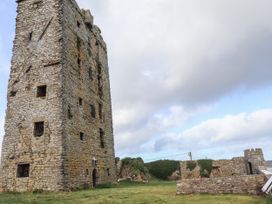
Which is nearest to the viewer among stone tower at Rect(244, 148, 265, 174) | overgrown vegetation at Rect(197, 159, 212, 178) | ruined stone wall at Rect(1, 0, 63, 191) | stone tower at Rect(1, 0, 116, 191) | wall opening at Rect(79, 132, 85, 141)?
ruined stone wall at Rect(1, 0, 63, 191)

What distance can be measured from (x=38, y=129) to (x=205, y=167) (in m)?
17.5

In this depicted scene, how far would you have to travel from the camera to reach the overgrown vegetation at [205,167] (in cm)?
2853

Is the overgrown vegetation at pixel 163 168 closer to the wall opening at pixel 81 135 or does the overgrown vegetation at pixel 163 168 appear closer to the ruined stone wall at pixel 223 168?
the ruined stone wall at pixel 223 168

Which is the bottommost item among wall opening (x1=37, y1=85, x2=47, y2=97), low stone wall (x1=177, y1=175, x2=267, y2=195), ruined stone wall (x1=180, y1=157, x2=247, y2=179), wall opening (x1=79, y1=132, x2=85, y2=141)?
low stone wall (x1=177, y1=175, x2=267, y2=195)

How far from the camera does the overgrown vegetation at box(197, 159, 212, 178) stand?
93.6 ft

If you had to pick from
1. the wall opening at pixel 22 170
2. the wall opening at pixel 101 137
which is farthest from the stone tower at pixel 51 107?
the wall opening at pixel 101 137

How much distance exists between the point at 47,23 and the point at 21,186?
11347mm

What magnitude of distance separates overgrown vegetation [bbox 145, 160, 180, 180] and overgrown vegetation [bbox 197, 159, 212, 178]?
4.74 metres

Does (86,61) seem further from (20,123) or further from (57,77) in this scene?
(20,123)

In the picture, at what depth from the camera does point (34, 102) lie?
1917 cm

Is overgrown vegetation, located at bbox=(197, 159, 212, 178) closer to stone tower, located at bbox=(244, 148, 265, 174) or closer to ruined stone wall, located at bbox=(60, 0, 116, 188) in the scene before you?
stone tower, located at bbox=(244, 148, 265, 174)

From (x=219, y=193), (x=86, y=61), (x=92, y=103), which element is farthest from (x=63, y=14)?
(x=219, y=193)

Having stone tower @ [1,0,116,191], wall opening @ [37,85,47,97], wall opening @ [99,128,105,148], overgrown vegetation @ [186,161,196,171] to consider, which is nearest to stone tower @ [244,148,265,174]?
overgrown vegetation @ [186,161,196,171]

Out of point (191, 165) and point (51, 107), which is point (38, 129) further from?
point (191, 165)
